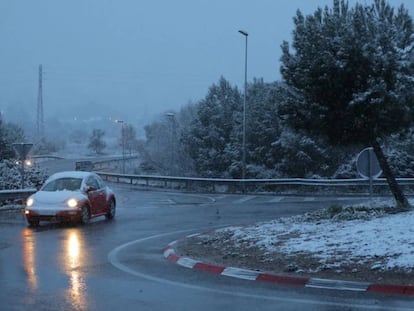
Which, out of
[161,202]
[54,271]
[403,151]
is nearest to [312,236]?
[54,271]

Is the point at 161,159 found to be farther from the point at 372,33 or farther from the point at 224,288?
the point at 224,288

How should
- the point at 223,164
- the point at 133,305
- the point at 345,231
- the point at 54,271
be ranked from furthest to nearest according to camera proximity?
the point at 223,164
the point at 345,231
the point at 54,271
the point at 133,305

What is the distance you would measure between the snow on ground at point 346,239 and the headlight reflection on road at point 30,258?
3.85 meters

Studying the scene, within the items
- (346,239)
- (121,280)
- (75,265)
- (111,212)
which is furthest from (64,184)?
(346,239)

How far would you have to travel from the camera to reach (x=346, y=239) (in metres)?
11.4

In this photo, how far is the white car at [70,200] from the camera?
18000mm

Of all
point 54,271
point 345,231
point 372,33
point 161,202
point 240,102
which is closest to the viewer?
point 54,271

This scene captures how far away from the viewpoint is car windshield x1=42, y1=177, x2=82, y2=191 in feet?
63.0

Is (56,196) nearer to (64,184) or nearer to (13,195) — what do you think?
(64,184)

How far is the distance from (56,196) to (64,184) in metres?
1.05

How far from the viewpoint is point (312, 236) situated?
40.0 feet

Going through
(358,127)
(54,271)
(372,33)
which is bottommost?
(54,271)

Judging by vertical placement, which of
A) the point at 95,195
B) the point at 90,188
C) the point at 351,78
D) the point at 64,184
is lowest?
the point at 95,195

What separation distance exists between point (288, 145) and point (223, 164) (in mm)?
10871
